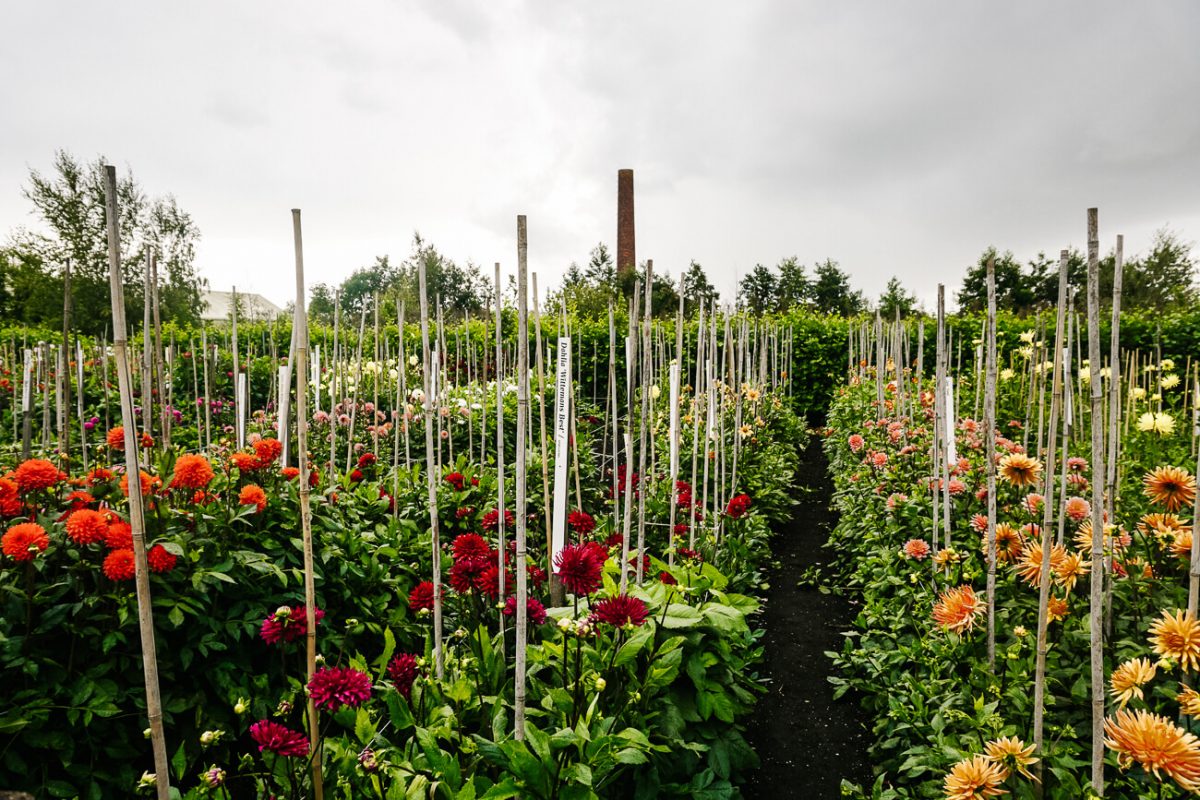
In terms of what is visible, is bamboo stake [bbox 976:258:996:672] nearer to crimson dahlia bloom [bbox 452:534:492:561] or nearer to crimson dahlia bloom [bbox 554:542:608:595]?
crimson dahlia bloom [bbox 554:542:608:595]

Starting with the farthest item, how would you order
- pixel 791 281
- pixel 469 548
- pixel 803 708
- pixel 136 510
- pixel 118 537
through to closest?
pixel 791 281
pixel 803 708
pixel 469 548
pixel 118 537
pixel 136 510

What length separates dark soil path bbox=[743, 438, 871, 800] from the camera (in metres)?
2.30

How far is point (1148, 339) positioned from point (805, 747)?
39.7 feet

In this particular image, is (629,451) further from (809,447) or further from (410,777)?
(809,447)

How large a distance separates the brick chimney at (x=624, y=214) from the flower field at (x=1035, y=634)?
66.2ft

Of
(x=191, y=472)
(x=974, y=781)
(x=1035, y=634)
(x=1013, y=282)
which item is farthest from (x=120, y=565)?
(x=1013, y=282)

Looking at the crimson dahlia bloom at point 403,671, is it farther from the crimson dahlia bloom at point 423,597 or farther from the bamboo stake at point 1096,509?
the bamboo stake at point 1096,509

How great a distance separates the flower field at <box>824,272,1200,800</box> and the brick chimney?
20.2 metres

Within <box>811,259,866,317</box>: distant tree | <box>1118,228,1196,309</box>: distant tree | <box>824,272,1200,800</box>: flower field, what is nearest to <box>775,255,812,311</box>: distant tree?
<box>811,259,866,317</box>: distant tree

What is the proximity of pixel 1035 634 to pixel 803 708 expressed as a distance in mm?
1008

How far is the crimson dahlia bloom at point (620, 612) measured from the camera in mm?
1534

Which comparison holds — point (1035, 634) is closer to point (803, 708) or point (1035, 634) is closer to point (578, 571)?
point (803, 708)

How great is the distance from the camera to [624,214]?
75.5 ft

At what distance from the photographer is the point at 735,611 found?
1.99 meters
